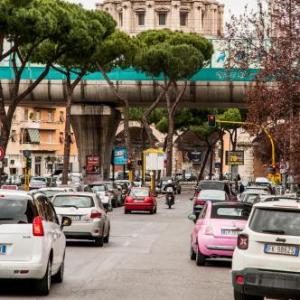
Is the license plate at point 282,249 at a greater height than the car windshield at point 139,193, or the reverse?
the license plate at point 282,249

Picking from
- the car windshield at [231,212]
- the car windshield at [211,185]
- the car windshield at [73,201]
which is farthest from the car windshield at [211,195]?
the car windshield at [231,212]

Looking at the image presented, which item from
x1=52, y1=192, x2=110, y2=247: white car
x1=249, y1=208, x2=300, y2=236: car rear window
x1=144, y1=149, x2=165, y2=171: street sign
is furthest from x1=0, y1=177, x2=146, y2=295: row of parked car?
x1=144, y1=149, x2=165, y2=171: street sign

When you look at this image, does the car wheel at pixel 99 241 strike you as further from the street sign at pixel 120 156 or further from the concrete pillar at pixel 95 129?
the street sign at pixel 120 156

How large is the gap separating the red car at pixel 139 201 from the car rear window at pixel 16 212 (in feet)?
123

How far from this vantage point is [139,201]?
5238 cm

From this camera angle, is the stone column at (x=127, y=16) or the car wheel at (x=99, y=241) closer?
the car wheel at (x=99, y=241)

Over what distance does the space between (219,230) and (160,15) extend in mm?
166052

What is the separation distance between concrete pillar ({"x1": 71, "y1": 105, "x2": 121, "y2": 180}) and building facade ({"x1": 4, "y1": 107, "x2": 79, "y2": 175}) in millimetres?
45928

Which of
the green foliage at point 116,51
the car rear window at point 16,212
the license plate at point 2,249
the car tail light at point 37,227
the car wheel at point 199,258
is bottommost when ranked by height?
the car wheel at point 199,258

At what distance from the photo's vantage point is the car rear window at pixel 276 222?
43.7ft

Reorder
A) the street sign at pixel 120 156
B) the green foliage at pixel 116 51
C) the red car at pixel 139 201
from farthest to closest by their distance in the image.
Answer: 1. the street sign at pixel 120 156
2. the green foliage at pixel 116 51
3. the red car at pixel 139 201

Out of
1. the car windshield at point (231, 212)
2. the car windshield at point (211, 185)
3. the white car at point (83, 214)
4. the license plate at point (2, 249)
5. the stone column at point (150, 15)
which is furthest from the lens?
the stone column at point (150, 15)

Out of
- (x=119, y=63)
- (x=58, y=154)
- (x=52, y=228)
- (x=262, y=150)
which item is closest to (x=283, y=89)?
(x=52, y=228)

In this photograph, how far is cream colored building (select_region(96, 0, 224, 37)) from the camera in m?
183
